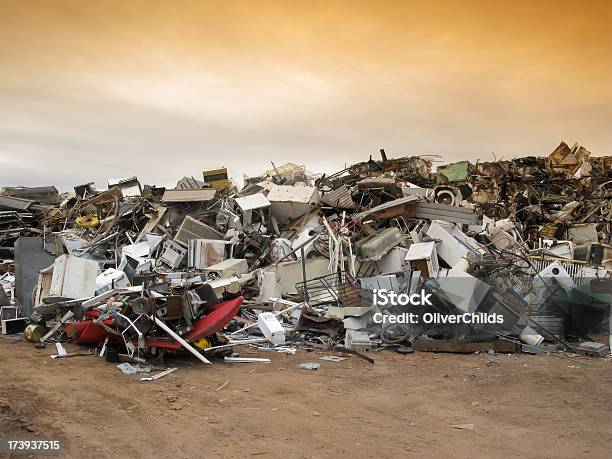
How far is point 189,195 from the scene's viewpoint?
14.2 metres

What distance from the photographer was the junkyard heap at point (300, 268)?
816 centimetres

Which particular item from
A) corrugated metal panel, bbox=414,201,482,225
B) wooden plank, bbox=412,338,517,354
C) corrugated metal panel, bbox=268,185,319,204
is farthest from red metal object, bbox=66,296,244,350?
corrugated metal panel, bbox=414,201,482,225

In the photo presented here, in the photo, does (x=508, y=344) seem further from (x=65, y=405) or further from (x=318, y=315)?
(x=65, y=405)

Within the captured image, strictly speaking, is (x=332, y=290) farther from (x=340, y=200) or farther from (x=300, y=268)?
(x=340, y=200)

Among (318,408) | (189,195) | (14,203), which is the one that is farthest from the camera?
(14,203)

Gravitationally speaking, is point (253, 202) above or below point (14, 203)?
above

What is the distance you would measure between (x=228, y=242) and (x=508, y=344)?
6.93 meters

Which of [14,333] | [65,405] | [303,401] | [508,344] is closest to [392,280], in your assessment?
[508,344]

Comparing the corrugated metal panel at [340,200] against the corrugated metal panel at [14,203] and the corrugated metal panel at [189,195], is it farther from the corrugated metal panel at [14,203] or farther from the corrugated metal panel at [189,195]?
the corrugated metal panel at [14,203]

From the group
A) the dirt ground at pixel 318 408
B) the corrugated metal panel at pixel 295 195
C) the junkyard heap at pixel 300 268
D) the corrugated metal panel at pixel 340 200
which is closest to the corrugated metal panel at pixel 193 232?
the junkyard heap at pixel 300 268

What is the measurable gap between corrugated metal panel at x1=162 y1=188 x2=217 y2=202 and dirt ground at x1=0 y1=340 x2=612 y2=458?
6.74 m

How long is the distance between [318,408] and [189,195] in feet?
31.3

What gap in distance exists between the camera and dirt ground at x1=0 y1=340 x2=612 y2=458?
178 inches

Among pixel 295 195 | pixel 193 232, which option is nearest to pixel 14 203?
pixel 193 232
